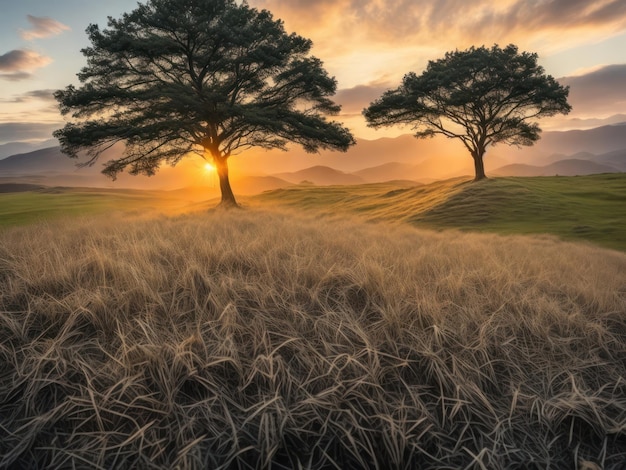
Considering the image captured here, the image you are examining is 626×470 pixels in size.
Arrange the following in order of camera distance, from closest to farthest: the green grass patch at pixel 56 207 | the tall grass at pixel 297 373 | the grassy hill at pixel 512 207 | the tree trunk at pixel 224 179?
1. the tall grass at pixel 297 373
2. the grassy hill at pixel 512 207
3. the green grass patch at pixel 56 207
4. the tree trunk at pixel 224 179

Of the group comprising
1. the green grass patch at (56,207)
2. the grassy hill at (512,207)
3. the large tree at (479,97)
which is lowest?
the grassy hill at (512,207)

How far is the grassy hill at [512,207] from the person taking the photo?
17875 millimetres

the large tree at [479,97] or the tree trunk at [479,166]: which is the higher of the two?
the large tree at [479,97]

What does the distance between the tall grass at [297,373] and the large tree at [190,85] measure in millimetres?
18012

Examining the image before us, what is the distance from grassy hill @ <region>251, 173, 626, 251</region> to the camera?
17875 millimetres

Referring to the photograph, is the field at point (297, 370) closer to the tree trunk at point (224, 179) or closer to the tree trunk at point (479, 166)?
the tree trunk at point (224, 179)

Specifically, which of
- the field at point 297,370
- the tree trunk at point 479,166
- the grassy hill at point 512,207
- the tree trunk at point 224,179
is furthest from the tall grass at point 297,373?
the tree trunk at point 479,166

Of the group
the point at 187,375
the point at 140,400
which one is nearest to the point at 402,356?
the point at 187,375

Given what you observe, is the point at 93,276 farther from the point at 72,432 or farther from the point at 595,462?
the point at 595,462

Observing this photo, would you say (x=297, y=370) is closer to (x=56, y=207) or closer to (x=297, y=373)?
(x=297, y=373)

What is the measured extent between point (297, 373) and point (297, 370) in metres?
0.02

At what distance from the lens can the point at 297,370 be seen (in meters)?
2.23

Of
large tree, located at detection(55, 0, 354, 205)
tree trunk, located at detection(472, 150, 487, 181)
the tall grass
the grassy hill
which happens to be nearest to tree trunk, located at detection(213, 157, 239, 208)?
large tree, located at detection(55, 0, 354, 205)

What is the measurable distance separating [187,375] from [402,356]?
1406 millimetres
